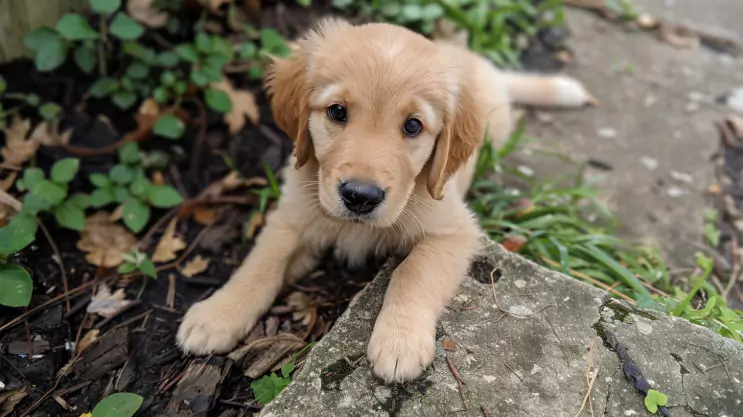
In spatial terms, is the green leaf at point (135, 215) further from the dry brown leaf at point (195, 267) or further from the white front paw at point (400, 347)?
the white front paw at point (400, 347)

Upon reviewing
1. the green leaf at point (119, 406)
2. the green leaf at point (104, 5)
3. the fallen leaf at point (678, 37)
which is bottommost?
the fallen leaf at point (678, 37)

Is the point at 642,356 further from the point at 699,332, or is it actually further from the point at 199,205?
the point at 199,205

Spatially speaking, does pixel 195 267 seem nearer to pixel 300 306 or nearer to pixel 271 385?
pixel 300 306

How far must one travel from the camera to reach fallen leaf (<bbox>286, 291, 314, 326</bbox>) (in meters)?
2.77

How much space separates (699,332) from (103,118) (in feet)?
11.2

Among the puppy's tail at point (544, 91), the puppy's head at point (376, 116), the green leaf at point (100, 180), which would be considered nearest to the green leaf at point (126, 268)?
the green leaf at point (100, 180)

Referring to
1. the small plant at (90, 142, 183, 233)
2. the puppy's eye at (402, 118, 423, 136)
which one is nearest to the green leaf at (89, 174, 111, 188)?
the small plant at (90, 142, 183, 233)

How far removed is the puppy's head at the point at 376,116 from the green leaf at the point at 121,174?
113 cm

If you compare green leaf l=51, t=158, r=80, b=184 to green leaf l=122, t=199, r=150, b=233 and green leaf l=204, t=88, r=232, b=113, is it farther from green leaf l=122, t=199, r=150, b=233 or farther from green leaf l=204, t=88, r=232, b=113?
green leaf l=204, t=88, r=232, b=113

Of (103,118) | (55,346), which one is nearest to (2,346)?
(55,346)

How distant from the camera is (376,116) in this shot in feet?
7.24

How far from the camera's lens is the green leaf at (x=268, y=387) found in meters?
2.29

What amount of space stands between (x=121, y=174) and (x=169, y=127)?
0.42 meters

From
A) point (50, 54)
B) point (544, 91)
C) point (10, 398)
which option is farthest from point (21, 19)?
point (544, 91)
